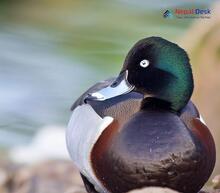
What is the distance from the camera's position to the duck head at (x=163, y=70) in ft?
11.0

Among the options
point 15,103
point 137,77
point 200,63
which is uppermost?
point 137,77

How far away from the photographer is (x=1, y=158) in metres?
4.79

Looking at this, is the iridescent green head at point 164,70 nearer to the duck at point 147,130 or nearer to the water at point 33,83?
the duck at point 147,130

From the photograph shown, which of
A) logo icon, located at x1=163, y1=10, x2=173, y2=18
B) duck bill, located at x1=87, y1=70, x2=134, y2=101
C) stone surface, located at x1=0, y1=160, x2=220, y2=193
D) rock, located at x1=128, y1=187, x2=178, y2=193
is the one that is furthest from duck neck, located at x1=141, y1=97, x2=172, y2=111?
logo icon, located at x1=163, y1=10, x2=173, y2=18

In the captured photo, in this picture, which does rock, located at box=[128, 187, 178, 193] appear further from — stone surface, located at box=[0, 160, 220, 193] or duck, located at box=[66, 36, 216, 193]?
stone surface, located at box=[0, 160, 220, 193]

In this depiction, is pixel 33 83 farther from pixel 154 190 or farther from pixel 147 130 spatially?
pixel 154 190

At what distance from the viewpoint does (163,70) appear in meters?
3.39

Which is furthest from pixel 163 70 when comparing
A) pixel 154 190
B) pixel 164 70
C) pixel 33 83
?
pixel 33 83

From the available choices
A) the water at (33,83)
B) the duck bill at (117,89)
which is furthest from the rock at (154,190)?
the water at (33,83)

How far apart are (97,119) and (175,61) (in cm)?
45

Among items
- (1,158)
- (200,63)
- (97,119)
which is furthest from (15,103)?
(97,119)

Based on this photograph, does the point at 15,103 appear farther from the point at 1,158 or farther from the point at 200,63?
the point at 200,63

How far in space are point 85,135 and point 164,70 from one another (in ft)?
1.55

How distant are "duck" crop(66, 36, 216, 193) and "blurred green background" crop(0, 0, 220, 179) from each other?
137 cm
